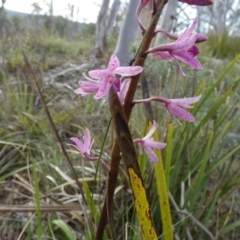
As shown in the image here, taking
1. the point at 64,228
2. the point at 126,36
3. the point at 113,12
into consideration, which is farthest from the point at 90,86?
the point at 113,12

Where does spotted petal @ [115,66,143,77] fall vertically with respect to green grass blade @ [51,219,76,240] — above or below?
Answer: above

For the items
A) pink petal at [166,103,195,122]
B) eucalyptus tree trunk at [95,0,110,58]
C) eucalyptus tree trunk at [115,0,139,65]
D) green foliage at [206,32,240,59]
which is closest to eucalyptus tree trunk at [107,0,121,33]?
eucalyptus tree trunk at [95,0,110,58]

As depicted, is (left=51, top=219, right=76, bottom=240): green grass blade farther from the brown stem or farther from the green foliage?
the green foliage

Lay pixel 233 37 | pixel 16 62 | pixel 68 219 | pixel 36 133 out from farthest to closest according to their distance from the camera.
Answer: pixel 233 37 → pixel 16 62 → pixel 36 133 → pixel 68 219

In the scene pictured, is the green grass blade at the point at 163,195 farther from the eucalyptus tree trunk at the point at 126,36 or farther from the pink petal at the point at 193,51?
the eucalyptus tree trunk at the point at 126,36

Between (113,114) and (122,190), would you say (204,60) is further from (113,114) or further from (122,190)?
(113,114)

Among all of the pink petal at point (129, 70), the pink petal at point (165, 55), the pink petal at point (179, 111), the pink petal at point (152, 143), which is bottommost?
the pink petal at point (152, 143)

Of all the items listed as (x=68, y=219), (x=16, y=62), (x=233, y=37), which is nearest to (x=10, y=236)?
(x=68, y=219)

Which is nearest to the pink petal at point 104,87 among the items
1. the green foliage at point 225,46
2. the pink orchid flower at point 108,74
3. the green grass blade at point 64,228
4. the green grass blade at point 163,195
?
the pink orchid flower at point 108,74
